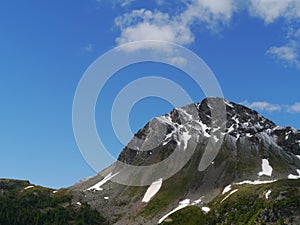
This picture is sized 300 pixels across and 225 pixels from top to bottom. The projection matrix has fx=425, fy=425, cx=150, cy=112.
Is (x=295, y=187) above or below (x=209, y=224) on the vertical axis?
above

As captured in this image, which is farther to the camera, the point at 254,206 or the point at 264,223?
the point at 254,206

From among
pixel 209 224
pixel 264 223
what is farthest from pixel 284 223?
pixel 209 224

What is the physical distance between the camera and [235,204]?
198 meters

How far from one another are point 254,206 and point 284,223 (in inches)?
987

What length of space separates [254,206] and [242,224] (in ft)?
54.8

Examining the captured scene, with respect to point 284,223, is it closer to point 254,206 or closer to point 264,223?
point 264,223

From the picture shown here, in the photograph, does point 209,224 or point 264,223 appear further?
point 209,224

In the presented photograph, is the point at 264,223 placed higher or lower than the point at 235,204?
lower

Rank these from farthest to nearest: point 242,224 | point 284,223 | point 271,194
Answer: point 271,194 < point 242,224 < point 284,223

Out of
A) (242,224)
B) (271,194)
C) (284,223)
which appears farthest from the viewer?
(271,194)

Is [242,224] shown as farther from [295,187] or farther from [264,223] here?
[295,187]

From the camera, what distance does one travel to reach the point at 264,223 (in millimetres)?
168375

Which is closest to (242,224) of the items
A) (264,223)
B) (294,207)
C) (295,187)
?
(264,223)

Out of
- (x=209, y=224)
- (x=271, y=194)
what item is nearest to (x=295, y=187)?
(x=271, y=194)
